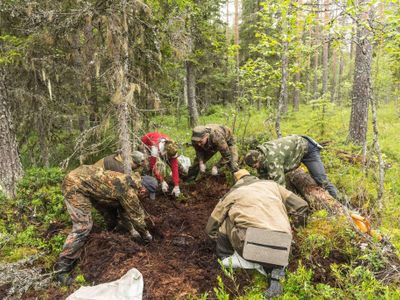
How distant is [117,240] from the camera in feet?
15.3

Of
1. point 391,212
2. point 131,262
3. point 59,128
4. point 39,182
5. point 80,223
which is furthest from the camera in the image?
point 59,128

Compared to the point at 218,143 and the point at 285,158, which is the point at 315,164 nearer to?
the point at 285,158

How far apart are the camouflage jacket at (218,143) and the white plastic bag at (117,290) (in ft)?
11.3

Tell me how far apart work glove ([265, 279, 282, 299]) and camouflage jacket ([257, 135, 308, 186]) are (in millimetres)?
2031

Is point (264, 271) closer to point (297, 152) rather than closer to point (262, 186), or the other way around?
point (262, 186)

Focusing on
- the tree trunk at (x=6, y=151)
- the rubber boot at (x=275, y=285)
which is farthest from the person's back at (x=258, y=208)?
the tree trunk at (x=6, y=151)

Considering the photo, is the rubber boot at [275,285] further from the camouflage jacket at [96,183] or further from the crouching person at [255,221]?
the camouflage jacket at [96,183]

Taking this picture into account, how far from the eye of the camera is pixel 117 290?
11.2 feet

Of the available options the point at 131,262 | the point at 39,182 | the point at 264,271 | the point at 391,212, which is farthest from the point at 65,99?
the point at 391,212

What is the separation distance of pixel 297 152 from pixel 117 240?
3.59 metres

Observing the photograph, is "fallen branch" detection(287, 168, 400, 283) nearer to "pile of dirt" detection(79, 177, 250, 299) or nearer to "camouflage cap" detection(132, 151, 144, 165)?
"pile of dirt" detection(79, 177, 250, 299)

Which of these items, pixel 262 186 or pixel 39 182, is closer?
pixel 262 186

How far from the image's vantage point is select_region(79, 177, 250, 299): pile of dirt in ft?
12.5

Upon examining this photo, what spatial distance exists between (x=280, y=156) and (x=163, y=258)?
267 cm
